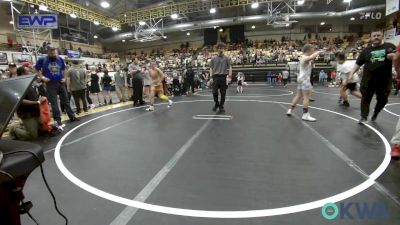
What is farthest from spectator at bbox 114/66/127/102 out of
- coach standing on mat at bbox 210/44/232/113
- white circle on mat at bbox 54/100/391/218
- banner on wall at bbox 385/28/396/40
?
banner on wall at bbox 385/28/396/40

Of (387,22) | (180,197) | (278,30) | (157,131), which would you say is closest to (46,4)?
(157,131)

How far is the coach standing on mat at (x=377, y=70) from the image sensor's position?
15.1 ft

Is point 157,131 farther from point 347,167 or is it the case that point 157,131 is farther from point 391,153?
point 391,153

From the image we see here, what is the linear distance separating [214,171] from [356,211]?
1.37 m

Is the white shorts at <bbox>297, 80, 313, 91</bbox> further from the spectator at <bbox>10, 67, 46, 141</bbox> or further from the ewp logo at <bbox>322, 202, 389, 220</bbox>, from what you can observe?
the spectator at <bbox>10, 67, 46, 141</bbox>

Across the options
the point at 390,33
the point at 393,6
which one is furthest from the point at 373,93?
the point at 390,33

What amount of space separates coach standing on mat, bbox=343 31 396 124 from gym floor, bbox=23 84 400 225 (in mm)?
570

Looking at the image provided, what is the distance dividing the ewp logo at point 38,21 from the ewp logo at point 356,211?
27.0 ft

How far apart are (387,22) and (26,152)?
31740mm

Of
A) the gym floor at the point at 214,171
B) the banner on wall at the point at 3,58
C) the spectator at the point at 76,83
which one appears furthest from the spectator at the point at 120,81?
the banner on wall at the point at 3,58

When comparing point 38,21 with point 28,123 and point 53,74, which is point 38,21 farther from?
point 28,123

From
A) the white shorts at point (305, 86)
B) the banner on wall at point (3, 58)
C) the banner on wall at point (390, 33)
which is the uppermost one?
the banner on wall at point (390, 33)

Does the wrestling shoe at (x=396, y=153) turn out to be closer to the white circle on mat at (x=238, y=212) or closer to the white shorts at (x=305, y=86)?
the white circle on mat at (x=238, y=212)

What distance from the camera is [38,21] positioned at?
25.7 ft
